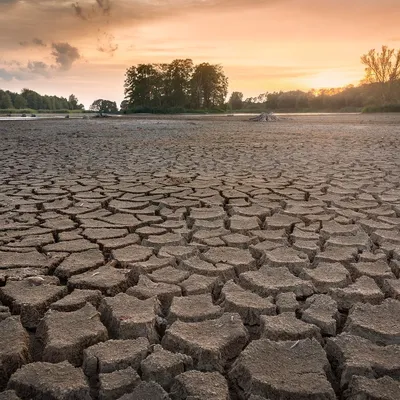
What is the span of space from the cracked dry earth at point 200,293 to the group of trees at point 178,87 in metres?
49.5

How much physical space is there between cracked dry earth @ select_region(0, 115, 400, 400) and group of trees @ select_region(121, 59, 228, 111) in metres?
49.5

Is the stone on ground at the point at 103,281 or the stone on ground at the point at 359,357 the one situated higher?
the stone on ground at the point at 103,281

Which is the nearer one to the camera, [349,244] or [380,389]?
[380,389]

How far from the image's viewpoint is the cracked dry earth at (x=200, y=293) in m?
1.23

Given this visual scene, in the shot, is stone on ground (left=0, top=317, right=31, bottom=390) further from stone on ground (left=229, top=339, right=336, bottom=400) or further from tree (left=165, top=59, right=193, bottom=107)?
tree (left=165, top=59, right=193, bottom=107)

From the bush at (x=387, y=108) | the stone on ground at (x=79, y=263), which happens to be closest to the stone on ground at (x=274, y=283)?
the stone on ground at (x=79, y=263)

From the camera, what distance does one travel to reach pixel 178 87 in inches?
2040

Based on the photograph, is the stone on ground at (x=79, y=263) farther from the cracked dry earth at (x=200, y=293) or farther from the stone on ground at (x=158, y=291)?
the stone on ground at (x=158, y=291)

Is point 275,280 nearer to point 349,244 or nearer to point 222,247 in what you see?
point 222,247

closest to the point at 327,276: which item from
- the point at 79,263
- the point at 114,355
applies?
the point at 114,355

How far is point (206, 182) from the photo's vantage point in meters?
4.13

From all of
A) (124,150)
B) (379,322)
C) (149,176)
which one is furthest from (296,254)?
(124,150)

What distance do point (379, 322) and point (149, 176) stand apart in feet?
10.7

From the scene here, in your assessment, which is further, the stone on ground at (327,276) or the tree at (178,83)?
the tree at (178,83)
